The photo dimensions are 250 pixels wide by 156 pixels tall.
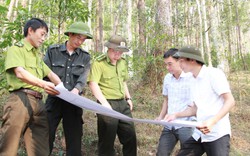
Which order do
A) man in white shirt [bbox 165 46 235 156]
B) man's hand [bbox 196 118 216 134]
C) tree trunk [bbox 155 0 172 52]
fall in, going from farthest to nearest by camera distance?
1. tree trunk [bbox 155 0 172 52]
2. man in white shirt [bbox 165 46 235 156]
3. man's hand [bbox 196 118 216 134]

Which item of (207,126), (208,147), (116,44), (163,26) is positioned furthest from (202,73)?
(163,26)

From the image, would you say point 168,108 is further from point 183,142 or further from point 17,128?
point 17,128

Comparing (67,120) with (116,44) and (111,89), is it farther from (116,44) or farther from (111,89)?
(116,44)

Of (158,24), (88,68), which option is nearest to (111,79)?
(88,68)

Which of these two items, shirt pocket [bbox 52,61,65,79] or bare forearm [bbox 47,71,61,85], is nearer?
bare forearm [bbox 47,71,61,85]

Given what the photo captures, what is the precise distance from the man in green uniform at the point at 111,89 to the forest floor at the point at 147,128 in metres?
1.01

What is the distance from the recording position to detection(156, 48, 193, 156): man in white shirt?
3.30m

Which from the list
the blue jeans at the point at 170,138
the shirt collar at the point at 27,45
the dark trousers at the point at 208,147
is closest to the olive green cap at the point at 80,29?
the shirt collar at the point at 27,45

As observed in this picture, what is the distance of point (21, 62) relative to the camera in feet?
9.31

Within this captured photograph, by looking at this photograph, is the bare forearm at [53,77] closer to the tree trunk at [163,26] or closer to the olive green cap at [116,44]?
the olive green cap at [116,44]

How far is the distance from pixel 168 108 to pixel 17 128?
5.58 ft

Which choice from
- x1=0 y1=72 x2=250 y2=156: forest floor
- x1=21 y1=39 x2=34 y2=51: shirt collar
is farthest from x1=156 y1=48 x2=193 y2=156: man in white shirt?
x1=0 y1=72 x2=250 y2=156: forest floor

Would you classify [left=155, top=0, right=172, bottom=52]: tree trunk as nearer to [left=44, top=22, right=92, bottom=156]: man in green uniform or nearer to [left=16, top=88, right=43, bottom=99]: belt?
[left=44, top=22, right=92, bottom=156]: man in green uniform

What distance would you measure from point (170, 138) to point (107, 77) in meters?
1.03
